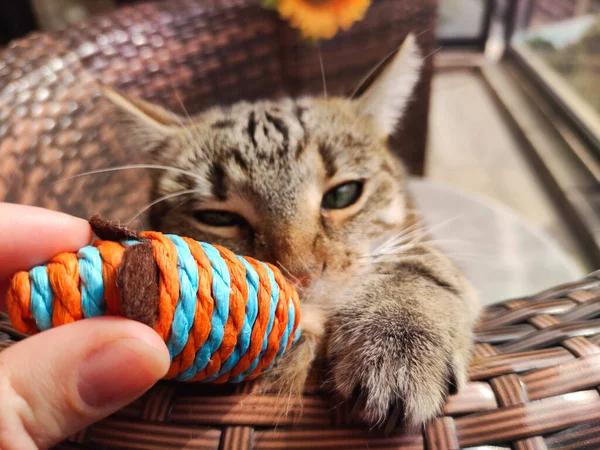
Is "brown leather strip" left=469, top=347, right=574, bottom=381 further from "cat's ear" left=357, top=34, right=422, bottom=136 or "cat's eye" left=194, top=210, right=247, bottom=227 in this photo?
"cat's ear" left=357, top=34, right=422, bottom=136

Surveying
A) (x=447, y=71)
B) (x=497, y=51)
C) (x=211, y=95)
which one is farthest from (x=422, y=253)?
(x=497, y=51)

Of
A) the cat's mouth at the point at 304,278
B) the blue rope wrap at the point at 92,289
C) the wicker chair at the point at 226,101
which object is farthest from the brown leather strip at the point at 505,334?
the blue rope wrap at the point at 92,289

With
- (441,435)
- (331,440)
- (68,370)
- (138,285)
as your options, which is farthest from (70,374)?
(441,435)

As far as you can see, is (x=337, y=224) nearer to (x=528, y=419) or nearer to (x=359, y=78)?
(x=528, y=419)

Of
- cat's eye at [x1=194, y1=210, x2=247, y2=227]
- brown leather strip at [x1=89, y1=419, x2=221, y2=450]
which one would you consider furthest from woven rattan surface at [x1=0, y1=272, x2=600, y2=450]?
cat's eye at [x1=194, y1=210, x2=247, y2=227]

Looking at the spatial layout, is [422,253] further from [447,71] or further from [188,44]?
[447,71]
